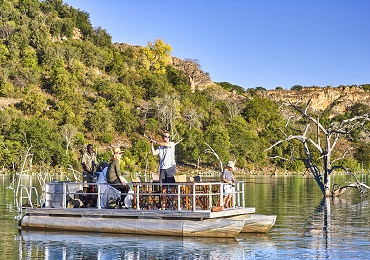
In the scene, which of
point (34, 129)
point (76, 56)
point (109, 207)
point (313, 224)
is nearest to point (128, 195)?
point (109, 207)

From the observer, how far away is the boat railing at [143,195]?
20.3 metres

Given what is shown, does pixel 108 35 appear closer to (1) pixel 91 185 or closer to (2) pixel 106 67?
(2) pixel 106 67

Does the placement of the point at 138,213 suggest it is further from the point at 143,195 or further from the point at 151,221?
the point at 143,195

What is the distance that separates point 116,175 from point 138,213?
1.56 metres

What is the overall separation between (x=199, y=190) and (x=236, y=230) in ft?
8.66

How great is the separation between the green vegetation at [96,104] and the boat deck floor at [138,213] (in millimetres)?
62271

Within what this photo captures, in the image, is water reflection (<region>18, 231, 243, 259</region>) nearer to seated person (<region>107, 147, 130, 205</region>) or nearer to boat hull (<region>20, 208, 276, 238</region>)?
boat hull (<region>20, 208, 276, 238</region>)

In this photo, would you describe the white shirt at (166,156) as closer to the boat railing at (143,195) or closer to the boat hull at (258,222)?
the boat railing at (143,195)

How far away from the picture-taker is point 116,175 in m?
21.0

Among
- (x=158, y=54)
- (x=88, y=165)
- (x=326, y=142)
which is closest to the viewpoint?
(x=88, y=165)

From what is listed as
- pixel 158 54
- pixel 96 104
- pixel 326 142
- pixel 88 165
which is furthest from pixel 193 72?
pixel 88 165

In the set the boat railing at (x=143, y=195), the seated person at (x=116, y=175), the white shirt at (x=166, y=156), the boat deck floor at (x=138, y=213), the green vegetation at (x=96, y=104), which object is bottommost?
the boat deck floor at (x=138, y=213)

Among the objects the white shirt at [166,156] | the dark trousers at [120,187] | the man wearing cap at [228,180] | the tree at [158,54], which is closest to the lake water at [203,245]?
the man wearing cap at [228,180]

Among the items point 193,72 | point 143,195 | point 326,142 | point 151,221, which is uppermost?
point 193,72
